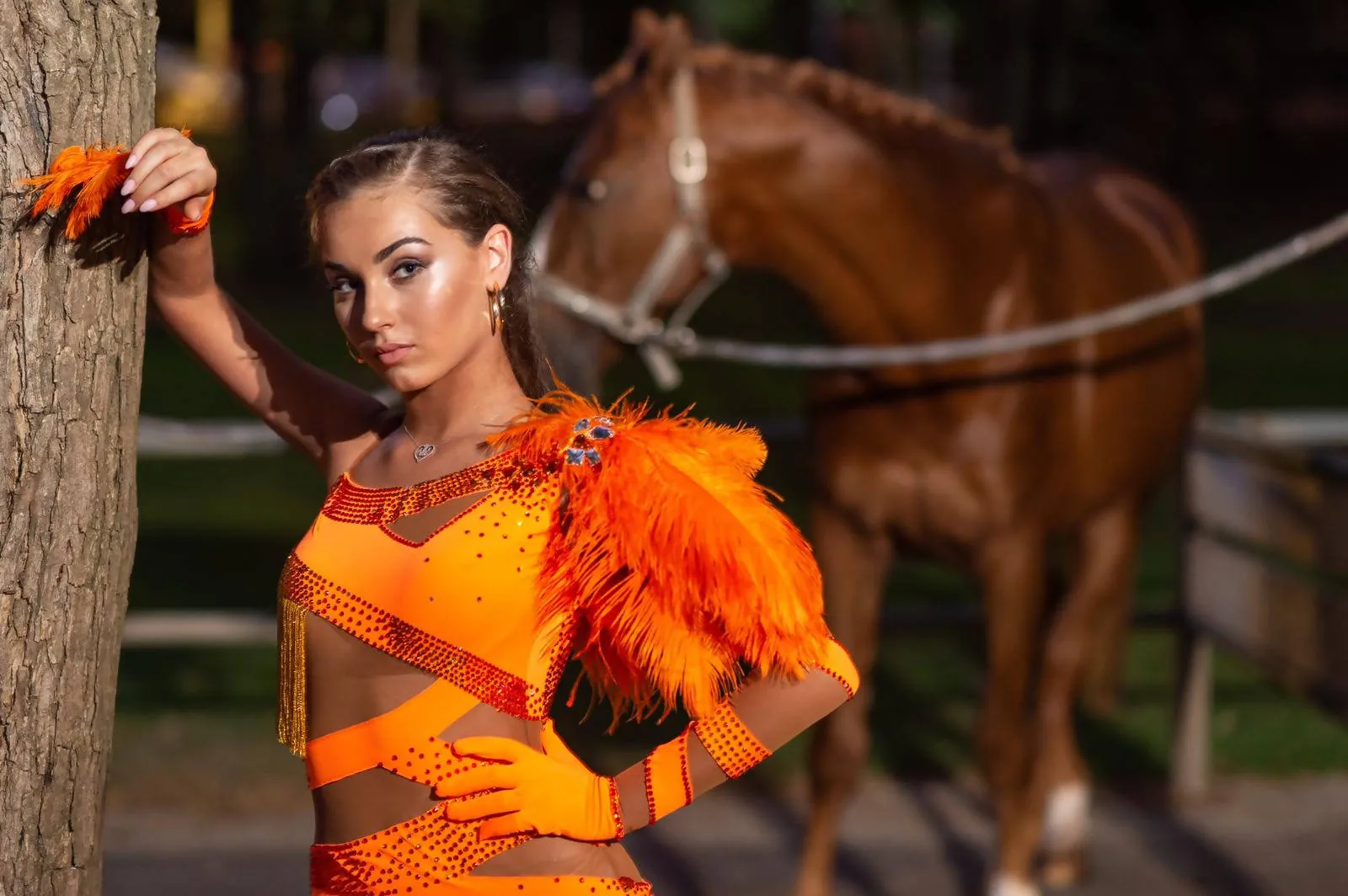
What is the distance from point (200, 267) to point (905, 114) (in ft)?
8.62

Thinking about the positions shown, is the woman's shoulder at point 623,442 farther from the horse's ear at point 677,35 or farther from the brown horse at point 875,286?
the horse's ear at point 677,35

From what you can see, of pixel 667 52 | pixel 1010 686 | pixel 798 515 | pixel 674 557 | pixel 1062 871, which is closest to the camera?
pixel 674 557

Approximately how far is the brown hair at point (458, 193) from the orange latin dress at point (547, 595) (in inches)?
6.6

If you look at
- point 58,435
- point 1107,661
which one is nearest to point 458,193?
point 58,435

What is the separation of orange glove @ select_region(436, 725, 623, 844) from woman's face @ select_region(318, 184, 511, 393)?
1.46ft

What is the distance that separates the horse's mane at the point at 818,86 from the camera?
170 inches

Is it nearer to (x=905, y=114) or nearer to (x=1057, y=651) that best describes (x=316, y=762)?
(x=905, y=114)

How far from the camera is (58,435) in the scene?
203 centimetres

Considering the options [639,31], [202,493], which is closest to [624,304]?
[639,31]

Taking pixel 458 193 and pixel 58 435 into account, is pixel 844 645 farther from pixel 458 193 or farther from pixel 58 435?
pixel 58 435

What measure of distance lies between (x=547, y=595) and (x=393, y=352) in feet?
1.10

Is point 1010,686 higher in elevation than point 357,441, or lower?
lower

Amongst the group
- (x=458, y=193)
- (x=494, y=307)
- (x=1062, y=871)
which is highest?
(x=458, y=193)

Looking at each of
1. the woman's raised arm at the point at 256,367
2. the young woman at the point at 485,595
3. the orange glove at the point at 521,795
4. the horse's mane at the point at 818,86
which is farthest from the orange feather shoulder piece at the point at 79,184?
the horse's mane at the point at 818,86
